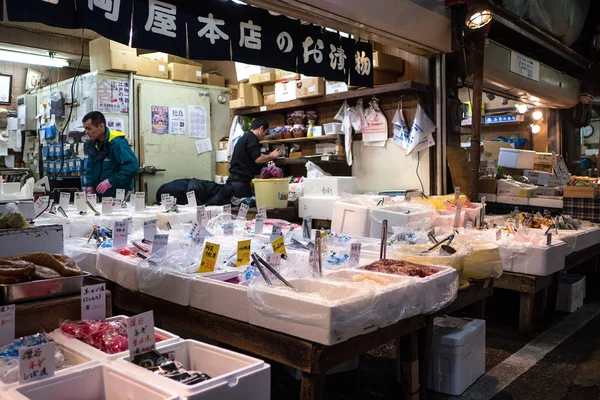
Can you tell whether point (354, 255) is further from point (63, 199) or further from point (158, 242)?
point (63, 199)

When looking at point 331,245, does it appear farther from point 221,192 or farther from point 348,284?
point 221,192

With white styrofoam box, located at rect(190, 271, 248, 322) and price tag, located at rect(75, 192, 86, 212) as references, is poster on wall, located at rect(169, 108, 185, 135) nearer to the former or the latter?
price tag, located at rect(75, 192, 86, 212)

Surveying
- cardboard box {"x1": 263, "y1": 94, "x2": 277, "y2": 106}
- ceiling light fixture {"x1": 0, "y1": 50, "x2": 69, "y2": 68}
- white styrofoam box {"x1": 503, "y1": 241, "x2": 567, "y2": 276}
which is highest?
ceiling light fixture {"x1": 0, "y1": 50, "x2": 69, "y2": 68}

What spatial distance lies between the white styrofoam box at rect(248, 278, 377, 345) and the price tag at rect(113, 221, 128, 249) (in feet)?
4.33

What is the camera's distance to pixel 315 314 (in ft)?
6.94

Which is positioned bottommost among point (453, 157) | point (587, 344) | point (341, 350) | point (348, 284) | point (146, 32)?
point (587, 344)

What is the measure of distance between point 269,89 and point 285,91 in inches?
26.1

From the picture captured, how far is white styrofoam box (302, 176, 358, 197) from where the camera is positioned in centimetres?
620

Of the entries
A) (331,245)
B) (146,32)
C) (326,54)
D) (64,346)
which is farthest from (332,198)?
(64,346)

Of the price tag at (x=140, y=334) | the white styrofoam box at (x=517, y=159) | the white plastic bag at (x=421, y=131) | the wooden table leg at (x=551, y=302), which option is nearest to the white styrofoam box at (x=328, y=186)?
the white plastic bag at (x=421, y=131)

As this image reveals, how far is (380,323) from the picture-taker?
233 centimetres

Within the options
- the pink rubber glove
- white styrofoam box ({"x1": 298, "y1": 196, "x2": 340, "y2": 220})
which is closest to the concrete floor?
white styrofoam box ({"x1": 298, "y1": 196, "x2": 340, "y2": 220})

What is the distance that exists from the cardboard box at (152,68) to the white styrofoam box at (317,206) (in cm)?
401

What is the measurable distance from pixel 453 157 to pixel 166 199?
3.77 m
